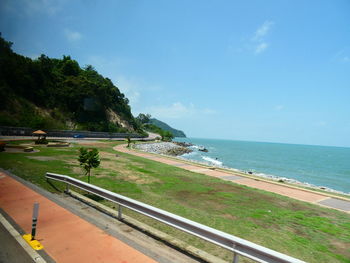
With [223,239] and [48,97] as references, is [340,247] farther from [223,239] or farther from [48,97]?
[48,97]

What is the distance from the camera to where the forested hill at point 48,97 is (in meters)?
44.7

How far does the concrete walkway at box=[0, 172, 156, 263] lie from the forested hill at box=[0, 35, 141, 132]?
4153cm

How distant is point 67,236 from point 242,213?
6.92 metres

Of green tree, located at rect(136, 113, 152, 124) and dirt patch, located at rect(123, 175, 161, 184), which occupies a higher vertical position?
green tree, located at rect(136, 113, 152, 124)

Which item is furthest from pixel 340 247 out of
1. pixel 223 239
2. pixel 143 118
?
pixel 143 118

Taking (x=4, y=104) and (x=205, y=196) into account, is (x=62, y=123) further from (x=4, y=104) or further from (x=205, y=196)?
(x=205, y=196)

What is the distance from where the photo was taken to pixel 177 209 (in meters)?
8.67

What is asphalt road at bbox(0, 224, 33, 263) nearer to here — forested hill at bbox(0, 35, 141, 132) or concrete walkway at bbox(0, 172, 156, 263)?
concrete walkway at bbox(0, 172, 156, 263)

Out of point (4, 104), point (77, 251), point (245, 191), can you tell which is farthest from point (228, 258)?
point (4, 104)

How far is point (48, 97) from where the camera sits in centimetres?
5681

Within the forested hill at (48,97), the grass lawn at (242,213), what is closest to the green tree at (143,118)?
the forested hill at (48,97)

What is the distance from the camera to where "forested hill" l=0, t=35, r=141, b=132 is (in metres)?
44.7

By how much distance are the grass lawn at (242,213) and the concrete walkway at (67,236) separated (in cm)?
181

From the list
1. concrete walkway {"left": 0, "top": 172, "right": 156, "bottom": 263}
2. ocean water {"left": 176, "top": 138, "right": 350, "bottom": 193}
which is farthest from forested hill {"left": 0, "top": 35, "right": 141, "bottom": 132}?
concrete walkway {"left": 0, "top": 172, "right": 156, "bottom": 263}
